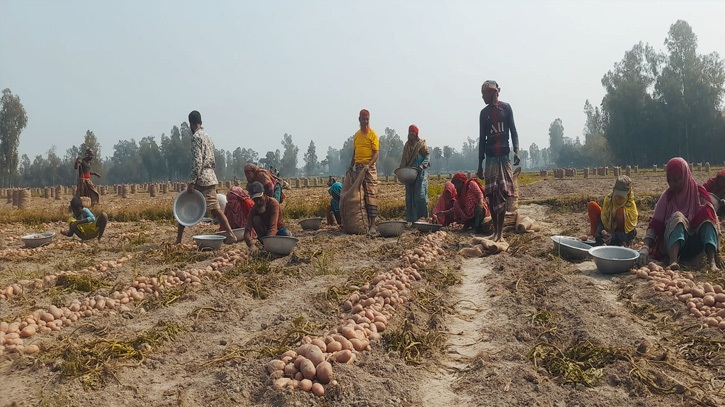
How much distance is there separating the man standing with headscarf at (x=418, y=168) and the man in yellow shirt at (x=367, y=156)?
892mm

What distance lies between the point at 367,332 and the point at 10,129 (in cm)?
6401

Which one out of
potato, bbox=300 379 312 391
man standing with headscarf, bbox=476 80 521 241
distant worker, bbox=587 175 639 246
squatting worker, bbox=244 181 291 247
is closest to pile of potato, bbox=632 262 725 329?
distant worker, bbox=587 175 639 246

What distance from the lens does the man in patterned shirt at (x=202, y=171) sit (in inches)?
301

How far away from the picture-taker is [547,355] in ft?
11.0

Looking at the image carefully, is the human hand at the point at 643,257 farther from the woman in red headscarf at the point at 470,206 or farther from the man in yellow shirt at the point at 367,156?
the man in yellow shirt at the point at 367,156

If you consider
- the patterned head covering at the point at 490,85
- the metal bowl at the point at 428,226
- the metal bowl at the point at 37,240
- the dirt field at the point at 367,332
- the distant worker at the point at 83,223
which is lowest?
the dirt field at the point at 367,332

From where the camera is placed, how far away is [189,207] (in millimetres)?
7938

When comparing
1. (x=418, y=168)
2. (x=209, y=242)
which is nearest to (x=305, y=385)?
(x=209, y=242)

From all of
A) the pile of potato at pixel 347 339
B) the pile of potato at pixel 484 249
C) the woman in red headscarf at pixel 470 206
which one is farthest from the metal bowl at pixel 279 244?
the woman in red headscarf at pixel 470 206

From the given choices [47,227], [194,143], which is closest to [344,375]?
[194,143]

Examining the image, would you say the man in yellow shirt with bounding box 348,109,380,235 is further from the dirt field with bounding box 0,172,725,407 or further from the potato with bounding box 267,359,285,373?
the potato with bounding box 267,359,285,373

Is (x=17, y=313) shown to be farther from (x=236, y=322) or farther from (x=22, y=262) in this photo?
(x=22, y=262)

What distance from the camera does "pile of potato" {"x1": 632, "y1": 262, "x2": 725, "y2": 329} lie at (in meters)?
3.87

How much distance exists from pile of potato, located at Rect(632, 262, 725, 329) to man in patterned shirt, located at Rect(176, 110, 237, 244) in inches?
201
